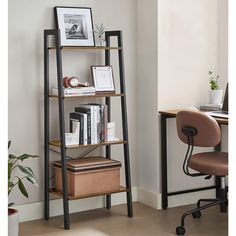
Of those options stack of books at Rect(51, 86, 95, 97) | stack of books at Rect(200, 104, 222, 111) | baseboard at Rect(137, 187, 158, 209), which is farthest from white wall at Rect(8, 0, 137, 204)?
stack of books at Rect(200, 104, 222, 111)

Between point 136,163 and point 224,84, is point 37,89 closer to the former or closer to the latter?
point 136,163

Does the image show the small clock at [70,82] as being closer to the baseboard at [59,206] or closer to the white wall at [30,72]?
the white wall at [30,72]

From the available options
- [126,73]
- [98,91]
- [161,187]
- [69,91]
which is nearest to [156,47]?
[126,73]

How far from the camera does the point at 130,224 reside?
3.58 metres

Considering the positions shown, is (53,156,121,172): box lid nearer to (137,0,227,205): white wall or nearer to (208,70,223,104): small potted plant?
(137,0,227,205): white wall

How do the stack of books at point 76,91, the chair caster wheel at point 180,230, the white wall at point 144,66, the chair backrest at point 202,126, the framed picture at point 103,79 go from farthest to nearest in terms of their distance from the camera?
the framed picture at point 103,79
the white wall at point 144,66
the stack of books at point 76,91
the chair caster wheel at point 180,230
the chair backrest at point 202,126

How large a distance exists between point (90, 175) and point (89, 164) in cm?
8

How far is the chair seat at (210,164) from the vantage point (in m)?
3.24

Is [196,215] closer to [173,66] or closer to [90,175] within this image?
[90,175]

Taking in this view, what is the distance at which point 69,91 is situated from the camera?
347 centimetres

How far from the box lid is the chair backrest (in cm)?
70

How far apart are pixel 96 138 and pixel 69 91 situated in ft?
1.40

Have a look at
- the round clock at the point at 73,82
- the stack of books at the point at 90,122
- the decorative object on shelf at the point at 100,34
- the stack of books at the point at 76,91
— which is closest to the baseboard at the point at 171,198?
the stack of books at the point at 90,122

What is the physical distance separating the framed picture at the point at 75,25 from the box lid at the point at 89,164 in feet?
3.00
